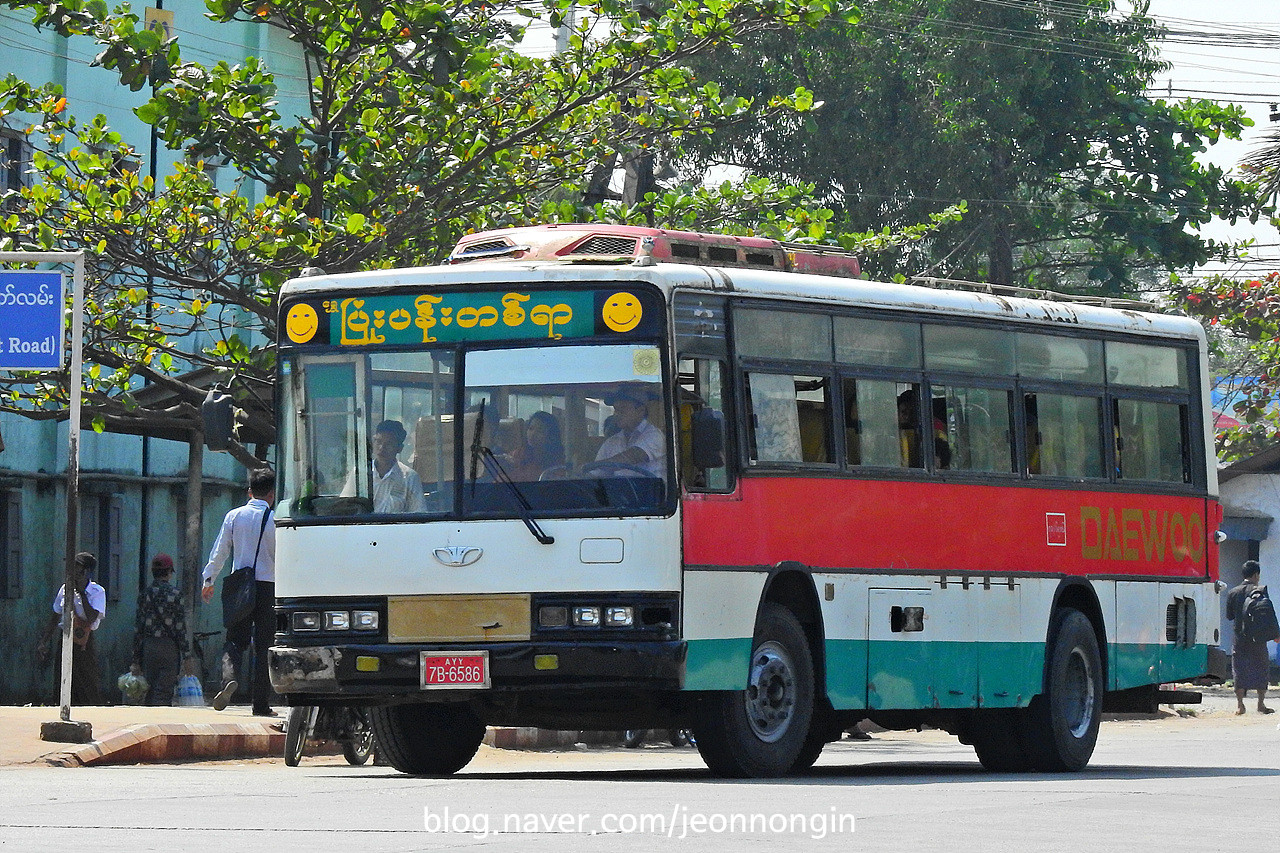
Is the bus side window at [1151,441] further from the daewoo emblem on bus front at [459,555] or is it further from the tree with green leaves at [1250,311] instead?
the tree with green leaves at [1250,311]

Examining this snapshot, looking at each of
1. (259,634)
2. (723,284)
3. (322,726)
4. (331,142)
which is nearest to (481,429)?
(723,284)

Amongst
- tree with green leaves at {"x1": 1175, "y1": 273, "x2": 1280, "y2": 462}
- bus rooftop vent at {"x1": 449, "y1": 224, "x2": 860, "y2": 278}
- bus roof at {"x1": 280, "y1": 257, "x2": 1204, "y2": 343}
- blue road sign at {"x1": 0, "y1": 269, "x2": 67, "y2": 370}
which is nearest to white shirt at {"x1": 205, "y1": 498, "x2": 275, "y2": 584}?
blue road sign at {"x1": 0, "y1": 269, "x2": 67, "y2": 370}

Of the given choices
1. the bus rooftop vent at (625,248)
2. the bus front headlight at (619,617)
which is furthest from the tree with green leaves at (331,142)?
the bus front headlight at (619,617)

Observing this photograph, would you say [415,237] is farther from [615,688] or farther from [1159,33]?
[1159,33]

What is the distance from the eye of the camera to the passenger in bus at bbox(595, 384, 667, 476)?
41.7ft

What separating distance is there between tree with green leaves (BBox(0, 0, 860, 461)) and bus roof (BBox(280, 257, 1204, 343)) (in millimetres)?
5252

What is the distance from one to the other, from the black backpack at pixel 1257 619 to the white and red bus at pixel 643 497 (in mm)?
14761

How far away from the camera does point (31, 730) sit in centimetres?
1583

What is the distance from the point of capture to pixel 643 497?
12.7 metres

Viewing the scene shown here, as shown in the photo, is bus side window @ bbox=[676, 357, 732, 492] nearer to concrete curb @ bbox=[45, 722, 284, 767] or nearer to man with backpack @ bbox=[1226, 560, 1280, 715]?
concrete curb @ bbox=[45, 722, 284, 767]

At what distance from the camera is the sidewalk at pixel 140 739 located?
571 inches

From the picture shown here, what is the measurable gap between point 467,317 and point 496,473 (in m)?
0.89

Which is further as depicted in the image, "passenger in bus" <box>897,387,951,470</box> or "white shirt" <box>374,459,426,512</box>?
"passenger in bus" <box>897,387,951,470</box>

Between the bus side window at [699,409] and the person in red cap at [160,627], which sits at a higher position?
the bus side window at [699,409]
